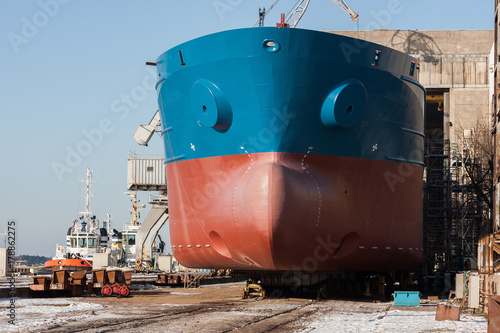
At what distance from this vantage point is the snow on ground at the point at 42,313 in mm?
13523

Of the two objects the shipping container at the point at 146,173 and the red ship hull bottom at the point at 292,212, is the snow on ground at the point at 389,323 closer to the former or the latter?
the red ship hull bottom at the point at 292,212

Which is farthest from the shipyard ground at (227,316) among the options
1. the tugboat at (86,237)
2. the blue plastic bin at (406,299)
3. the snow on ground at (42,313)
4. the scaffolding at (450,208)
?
the tugboat at (86,237)

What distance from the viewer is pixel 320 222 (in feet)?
58.3

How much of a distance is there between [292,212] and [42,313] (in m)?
6.64

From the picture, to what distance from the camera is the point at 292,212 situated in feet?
56.4

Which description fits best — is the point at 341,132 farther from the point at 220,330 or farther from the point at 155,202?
the point at 155,202

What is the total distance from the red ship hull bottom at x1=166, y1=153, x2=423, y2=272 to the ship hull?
3 cm

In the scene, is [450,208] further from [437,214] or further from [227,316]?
[227,316]

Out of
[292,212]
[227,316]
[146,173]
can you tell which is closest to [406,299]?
[292,212]

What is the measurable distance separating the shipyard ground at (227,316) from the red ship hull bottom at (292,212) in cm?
136

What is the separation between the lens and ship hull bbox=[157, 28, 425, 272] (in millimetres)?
17641

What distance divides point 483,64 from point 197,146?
22.4 m

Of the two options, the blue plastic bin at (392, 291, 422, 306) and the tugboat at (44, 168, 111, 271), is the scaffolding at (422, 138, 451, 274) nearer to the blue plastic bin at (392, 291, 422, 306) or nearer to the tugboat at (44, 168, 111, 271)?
the blue plastic bin at (392, 291, 422, 306)

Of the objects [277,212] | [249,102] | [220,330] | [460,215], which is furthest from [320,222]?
[460,215]
